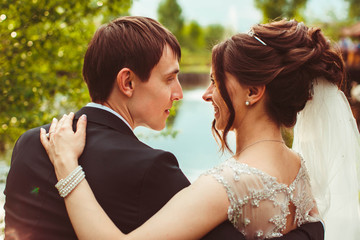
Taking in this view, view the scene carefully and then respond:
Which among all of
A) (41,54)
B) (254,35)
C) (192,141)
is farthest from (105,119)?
(192,141)

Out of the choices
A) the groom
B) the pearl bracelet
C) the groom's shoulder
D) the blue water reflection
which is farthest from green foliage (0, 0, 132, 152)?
the pearl bracelet

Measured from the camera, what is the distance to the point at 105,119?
1896 millimetres

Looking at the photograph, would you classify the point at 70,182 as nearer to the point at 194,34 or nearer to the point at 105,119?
the point at 105,119

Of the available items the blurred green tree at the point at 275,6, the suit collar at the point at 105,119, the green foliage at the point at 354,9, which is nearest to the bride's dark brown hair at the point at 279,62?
the suit collar at the point at 105,119

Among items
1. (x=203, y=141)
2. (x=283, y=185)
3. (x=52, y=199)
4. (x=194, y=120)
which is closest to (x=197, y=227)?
(x=283, y=185)

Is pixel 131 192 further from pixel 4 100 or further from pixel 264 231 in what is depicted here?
pixel 4 100

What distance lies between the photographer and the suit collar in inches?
74.2

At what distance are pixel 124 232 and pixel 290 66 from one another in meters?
1.16

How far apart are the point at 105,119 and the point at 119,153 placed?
0.28m

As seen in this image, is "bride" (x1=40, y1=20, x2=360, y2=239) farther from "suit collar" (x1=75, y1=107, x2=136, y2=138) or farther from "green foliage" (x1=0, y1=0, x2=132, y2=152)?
"green foliage" (x1=0, y1=0, x2=132, y2=152)

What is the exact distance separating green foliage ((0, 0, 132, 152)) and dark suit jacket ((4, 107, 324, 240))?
1.76 metres

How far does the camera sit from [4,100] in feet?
11.6

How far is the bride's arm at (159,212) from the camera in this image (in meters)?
1.62

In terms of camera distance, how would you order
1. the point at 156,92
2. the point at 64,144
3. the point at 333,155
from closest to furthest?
1. the point at 64,144
2. the point at 156,92
3. the point at 333,155
